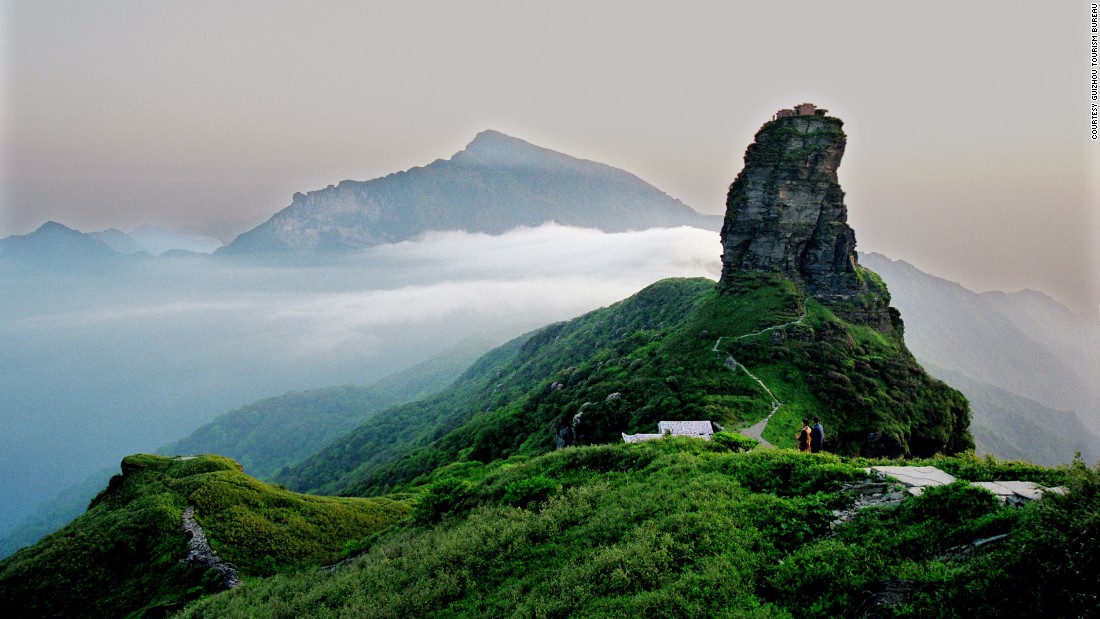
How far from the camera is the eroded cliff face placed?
6278cm

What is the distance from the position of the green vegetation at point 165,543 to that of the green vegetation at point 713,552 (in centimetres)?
532

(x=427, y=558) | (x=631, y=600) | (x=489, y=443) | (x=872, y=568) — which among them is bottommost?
(x=489, y=443)

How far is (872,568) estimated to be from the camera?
31.8 ft

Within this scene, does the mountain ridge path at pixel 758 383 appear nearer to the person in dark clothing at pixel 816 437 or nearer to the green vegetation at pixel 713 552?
the person in dark clothing at pixel 816 437

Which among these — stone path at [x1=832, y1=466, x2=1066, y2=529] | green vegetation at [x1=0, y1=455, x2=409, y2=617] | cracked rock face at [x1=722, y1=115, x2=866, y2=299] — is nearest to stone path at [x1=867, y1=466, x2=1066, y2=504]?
stone path at [x1=832, y1=466, x2=1066, y2=529]

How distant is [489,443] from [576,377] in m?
16.8

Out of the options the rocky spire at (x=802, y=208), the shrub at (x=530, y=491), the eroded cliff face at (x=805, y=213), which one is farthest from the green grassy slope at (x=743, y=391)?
the shrub at (x=530, y=491)

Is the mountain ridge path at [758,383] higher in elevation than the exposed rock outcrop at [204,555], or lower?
higher

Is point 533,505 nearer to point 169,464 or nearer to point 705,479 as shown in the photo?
point 705,479

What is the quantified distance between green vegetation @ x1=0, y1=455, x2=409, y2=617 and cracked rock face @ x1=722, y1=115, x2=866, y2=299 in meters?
55.4

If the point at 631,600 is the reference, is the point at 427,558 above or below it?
below

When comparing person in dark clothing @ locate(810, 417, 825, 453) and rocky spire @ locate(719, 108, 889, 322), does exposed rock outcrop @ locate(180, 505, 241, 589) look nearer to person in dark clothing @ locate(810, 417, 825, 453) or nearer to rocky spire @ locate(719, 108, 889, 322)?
person in dark clothing @ locate(810, 417, 825, 453)

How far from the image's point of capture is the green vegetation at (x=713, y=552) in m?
8.09

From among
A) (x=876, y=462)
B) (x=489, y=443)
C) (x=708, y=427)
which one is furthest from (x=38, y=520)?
(x=876, y=462)
